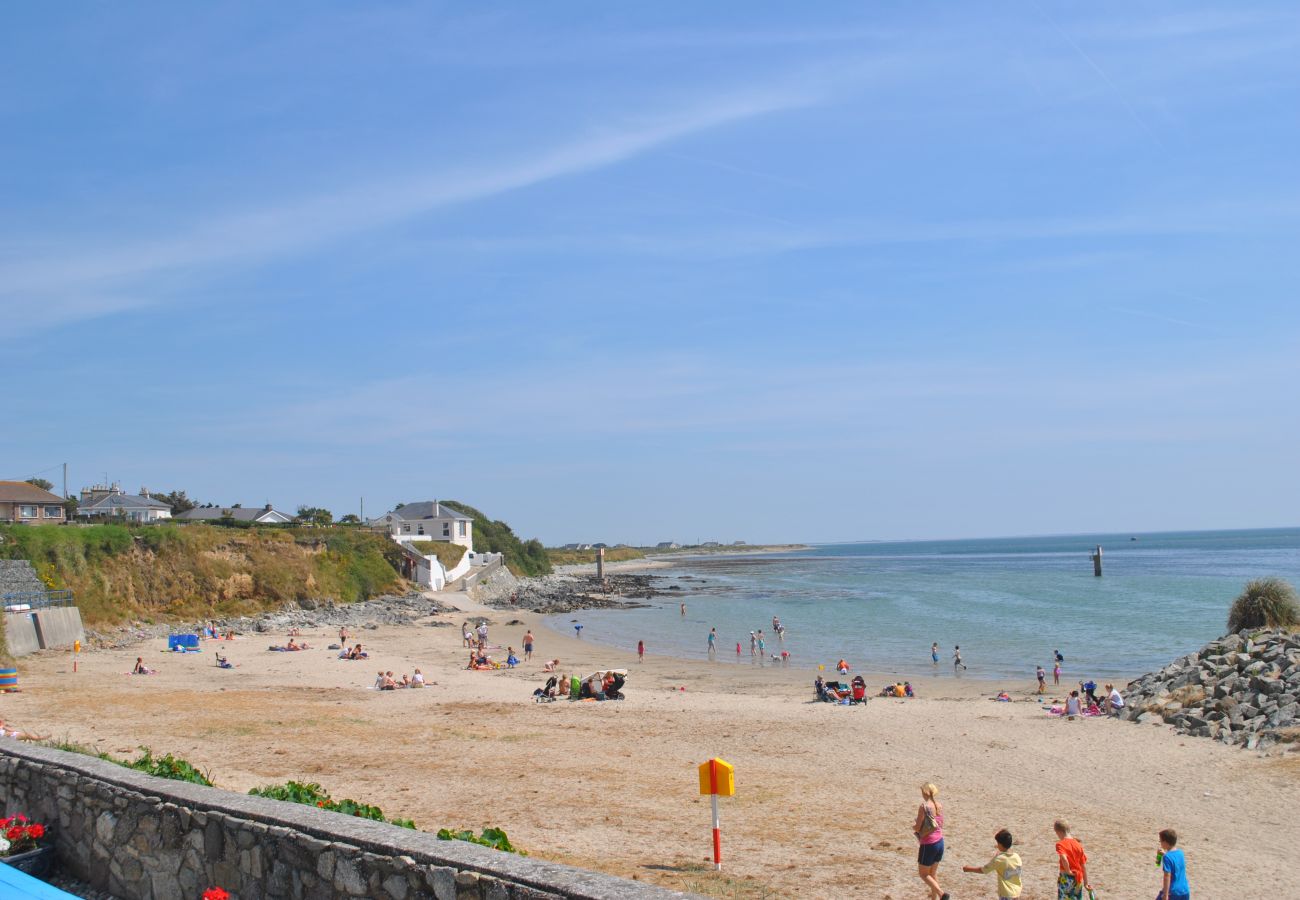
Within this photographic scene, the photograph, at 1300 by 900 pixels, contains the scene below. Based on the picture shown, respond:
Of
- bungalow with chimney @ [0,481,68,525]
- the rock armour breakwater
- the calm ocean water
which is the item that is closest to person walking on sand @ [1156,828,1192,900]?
the rock armour breakwater

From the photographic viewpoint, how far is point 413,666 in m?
34.7

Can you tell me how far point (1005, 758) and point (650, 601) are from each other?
200ft

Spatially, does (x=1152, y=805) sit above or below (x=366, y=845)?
below

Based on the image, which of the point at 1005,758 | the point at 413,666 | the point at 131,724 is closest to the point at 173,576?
the point at 413,666

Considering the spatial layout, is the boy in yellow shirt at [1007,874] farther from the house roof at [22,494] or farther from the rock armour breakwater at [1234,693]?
the house roof at [22,494]

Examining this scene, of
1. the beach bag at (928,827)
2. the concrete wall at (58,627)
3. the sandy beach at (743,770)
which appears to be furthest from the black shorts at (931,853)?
the concrete wall at (58,627)

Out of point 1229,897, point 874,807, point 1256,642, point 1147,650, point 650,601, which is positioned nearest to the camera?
point 1229,897

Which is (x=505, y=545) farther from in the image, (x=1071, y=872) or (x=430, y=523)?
(x=1071, y=872)

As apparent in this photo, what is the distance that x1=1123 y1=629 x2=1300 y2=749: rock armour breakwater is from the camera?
18828mm

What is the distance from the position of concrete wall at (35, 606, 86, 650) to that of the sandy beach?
658 cm

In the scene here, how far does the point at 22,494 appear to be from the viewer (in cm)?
5681

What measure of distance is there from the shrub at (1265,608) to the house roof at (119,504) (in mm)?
72424

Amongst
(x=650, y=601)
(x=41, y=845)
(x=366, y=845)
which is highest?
(x=366, y=845)

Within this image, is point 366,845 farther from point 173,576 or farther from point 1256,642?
point 173,576
